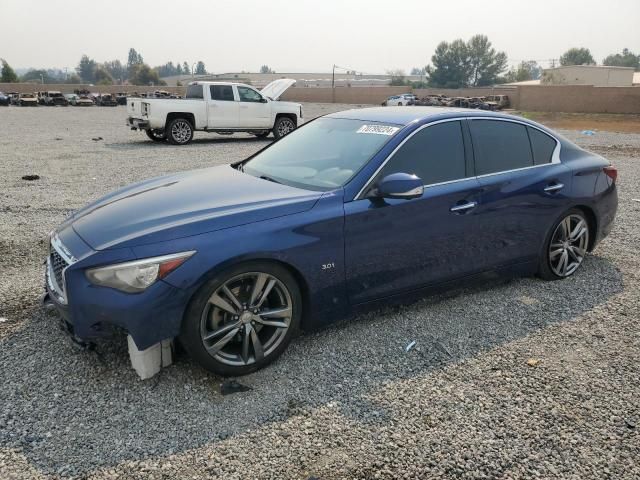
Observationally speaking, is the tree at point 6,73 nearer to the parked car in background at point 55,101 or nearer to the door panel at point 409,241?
the parked car in background at point 55,101

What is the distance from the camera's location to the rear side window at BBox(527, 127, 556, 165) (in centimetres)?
490

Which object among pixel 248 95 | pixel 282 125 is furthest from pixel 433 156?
pixel 282 125

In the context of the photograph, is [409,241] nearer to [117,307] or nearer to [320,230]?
[320,230]

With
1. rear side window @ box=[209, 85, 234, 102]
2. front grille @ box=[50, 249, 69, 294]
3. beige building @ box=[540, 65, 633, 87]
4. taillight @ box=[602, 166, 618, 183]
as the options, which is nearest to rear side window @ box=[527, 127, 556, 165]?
taillight @ box=[602, 166, 618, 183]

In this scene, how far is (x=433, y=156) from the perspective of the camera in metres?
4.24

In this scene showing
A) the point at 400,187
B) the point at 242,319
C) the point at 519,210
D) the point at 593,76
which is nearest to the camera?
the point at 242,319

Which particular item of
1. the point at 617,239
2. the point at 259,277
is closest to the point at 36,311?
the point at 259,277

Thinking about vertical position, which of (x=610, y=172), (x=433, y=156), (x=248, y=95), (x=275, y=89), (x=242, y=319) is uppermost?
(x=275, y=89)

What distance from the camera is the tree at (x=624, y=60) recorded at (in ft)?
532

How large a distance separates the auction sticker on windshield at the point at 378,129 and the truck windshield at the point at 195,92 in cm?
1342

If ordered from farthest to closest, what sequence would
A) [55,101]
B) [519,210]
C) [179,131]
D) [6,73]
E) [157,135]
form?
[6,73] < [55,101] < [157,135] < [179,131] < [519,210]

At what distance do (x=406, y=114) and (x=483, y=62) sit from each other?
142720mm

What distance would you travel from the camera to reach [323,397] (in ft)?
10.7

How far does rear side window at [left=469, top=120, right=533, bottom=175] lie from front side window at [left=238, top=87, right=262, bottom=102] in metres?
13.5
